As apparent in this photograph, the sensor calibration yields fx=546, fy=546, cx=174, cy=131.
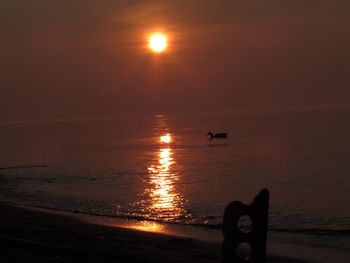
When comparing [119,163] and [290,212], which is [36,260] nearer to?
[290,212]

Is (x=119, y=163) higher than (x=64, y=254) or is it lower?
higher

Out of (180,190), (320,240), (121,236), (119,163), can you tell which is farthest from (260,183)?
(119,163)

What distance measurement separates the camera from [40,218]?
→ 840 inches

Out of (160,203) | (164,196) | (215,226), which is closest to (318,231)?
(215,226)

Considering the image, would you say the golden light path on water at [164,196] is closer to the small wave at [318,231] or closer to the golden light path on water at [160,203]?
the golden light path on water at [160,203]

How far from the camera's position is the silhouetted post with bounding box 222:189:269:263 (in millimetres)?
10078

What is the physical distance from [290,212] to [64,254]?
13.3 meters

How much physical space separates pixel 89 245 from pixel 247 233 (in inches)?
242

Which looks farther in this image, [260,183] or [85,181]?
[85,181]

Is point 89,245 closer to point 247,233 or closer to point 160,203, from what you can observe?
point 247,233

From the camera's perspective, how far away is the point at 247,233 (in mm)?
10227

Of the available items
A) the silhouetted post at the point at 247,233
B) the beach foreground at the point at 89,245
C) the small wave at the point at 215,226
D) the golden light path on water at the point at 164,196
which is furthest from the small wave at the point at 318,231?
the silhouetted post at the point at 247,233

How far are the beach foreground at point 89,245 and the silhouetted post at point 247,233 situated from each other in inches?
111

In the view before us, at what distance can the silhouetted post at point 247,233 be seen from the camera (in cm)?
1008
